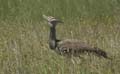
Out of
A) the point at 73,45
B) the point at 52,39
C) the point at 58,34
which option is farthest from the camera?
the point at 58,34

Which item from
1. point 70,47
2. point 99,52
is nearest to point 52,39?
point 70,47

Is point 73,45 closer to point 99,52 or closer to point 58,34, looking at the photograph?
point 99,52

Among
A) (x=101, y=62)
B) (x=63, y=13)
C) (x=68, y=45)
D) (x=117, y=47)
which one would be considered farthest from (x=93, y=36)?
(x=63, y=13)

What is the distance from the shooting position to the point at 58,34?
7.71 meters

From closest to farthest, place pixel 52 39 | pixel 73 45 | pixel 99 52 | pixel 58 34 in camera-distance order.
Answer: pixel 99 52
pixel 73 45
pixel 52 39
pixel 58 34

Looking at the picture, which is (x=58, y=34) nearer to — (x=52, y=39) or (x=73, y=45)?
(x=52, y=39)

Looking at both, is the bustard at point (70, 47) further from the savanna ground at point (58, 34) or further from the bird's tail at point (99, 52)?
the savanna ground at point (58, 34)

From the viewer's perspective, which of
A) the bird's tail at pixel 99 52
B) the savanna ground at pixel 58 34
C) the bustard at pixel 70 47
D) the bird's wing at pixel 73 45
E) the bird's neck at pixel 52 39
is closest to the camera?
the savanna ground at pixel 58 34

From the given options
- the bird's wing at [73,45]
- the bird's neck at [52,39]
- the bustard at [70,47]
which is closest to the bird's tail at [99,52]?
the bustard at [70,47]

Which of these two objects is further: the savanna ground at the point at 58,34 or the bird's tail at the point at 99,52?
the bird's tail at the point at 99,52

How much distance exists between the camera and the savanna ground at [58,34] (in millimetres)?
4410

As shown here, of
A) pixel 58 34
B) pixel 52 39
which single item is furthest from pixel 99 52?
pixel 58 34

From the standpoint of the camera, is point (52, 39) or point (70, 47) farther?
point (52, 39)

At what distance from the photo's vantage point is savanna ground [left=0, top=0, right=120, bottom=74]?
14.5 ft
